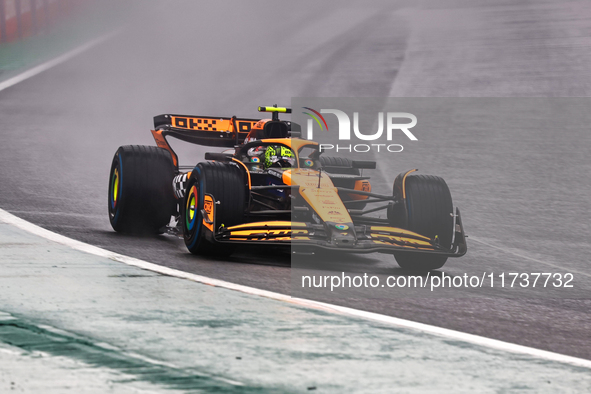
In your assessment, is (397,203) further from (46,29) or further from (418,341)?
(46,29)

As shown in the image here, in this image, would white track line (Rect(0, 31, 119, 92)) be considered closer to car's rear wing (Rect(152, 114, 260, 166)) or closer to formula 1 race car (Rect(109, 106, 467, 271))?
car's rear wing (Rect(152, 114, 260, 166))

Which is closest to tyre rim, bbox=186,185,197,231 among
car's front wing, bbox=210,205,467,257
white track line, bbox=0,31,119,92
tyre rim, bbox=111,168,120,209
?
car's front wing, bbox=210,205,467,257

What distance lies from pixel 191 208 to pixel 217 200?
60 centimetres

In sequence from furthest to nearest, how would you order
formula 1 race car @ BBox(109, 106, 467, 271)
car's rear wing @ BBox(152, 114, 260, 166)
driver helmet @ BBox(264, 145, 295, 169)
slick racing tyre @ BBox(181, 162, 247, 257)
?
car's rear wing @ BBox(152, 114, 260, 166) < driver helmet @ BBox(264, 145, 295, 169) < slick racing tyre @ BBox(181, 162, 247, 257) < formula 1 race car @ BBox(109, 106, 467, 271)

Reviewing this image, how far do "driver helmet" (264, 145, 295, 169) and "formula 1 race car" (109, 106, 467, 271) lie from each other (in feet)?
0.03

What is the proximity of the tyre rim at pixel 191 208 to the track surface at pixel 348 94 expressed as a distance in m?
0.29

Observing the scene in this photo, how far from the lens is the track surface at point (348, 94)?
6.34 meters

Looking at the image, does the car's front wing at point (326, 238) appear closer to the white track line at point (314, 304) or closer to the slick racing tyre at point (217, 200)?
the slick racing tyre at point (217, 200)

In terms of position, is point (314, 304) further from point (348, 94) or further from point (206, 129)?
point (348, 94)

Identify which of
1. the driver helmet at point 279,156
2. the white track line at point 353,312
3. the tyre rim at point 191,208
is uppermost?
the driver helmet at point 279,156

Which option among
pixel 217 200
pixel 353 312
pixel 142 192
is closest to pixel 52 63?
pixel 142 192

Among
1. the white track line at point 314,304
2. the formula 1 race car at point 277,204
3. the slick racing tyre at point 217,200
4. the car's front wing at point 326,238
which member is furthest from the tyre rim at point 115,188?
the car's front wing at point 326,238

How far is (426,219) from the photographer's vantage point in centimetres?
705

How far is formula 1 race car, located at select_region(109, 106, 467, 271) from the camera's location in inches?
256
